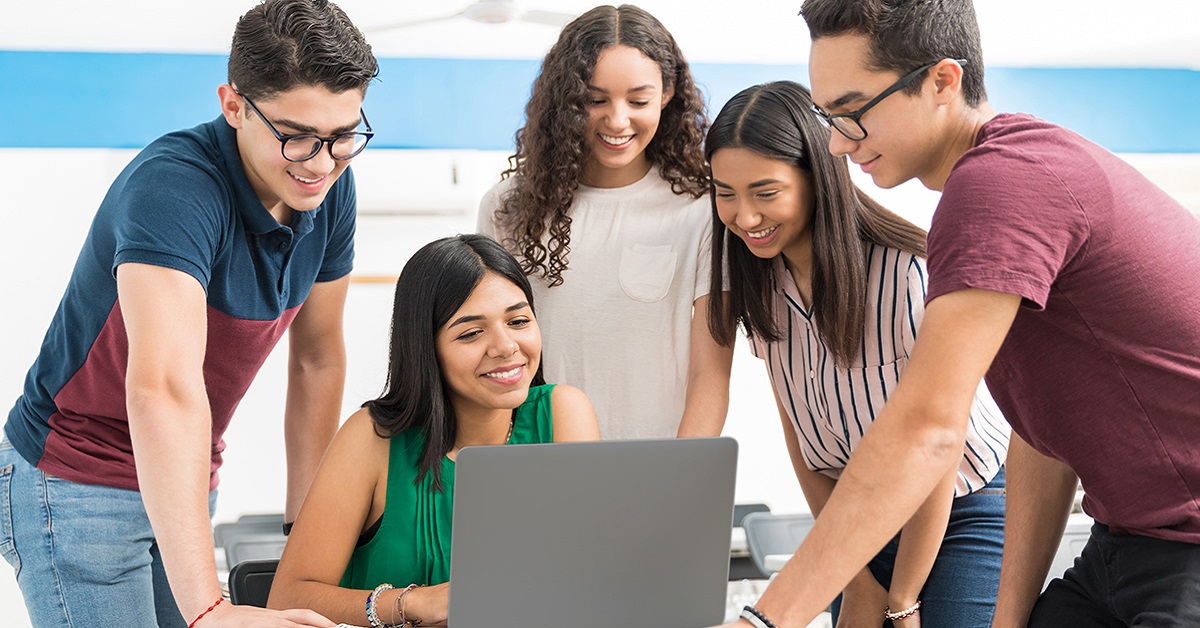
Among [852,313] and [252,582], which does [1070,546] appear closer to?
[852,313]

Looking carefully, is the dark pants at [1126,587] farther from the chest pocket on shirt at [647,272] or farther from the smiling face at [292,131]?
the smiling face at [292,131]

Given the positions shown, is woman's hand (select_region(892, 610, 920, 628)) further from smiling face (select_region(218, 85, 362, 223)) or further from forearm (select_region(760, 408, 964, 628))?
smiling face (select_region(218, 85, 362, 223))

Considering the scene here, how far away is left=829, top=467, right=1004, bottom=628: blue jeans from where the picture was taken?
62.9 inches

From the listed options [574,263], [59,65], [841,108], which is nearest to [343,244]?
→ [574,263]

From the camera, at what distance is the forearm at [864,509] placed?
3.44ft

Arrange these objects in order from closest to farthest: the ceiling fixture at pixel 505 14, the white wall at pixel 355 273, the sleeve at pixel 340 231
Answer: the sleeve at pixel 340 231 → the ceiling fixture at pixel 505 14 → the white wall at pixel 355 273

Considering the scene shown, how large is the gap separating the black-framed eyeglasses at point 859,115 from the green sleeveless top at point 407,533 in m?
0.75

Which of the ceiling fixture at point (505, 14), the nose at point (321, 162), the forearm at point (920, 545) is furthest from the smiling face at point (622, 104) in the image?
the ceiling fixture at point (505, 14)

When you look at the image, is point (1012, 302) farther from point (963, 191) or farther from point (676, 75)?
point (676, 75)

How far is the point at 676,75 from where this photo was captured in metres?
1.93

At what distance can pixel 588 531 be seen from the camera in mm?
1109

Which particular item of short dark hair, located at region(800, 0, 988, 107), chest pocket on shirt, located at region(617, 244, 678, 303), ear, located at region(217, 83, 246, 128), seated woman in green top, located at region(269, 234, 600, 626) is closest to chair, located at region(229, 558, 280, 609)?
seated woman in green top, located at region(269, 234, 600, 626)

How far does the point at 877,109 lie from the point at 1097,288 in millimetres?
317

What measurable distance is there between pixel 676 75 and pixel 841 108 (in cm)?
72
